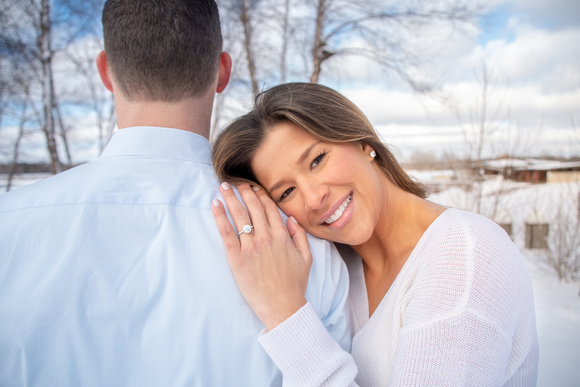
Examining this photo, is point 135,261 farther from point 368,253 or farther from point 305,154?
point 368,253

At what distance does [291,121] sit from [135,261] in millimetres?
888

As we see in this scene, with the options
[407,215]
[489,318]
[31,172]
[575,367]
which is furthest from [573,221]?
[31,172]

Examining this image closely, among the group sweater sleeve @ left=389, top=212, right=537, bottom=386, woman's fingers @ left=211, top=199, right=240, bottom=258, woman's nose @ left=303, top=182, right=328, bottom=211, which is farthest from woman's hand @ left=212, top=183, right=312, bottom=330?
sweater sleeve @ left=389, top=212, right=537, bottom=386

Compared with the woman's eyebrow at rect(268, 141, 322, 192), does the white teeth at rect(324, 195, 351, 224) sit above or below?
below

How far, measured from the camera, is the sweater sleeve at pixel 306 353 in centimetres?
106

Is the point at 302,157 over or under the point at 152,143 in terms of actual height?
under

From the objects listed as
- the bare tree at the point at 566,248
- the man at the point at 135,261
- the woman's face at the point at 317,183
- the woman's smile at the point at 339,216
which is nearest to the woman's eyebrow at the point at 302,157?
the woman's face at the point at 317,183

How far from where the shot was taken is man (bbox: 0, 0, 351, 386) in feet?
2.94

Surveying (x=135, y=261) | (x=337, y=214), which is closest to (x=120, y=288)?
(x=135, y=261)

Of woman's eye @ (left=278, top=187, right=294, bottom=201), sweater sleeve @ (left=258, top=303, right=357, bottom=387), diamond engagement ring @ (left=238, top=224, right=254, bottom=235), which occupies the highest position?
diamond engagement ring @ (left=238, top=224, right=254, bottom=235)

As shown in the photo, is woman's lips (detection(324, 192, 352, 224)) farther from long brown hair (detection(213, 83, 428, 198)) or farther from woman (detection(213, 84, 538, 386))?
long brown hair (detection(213, 83, 428, 198))

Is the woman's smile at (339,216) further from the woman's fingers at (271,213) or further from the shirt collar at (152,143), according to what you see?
the shirt collar at (152,143)

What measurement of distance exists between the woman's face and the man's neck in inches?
14.6

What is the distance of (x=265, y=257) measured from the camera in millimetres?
1181
